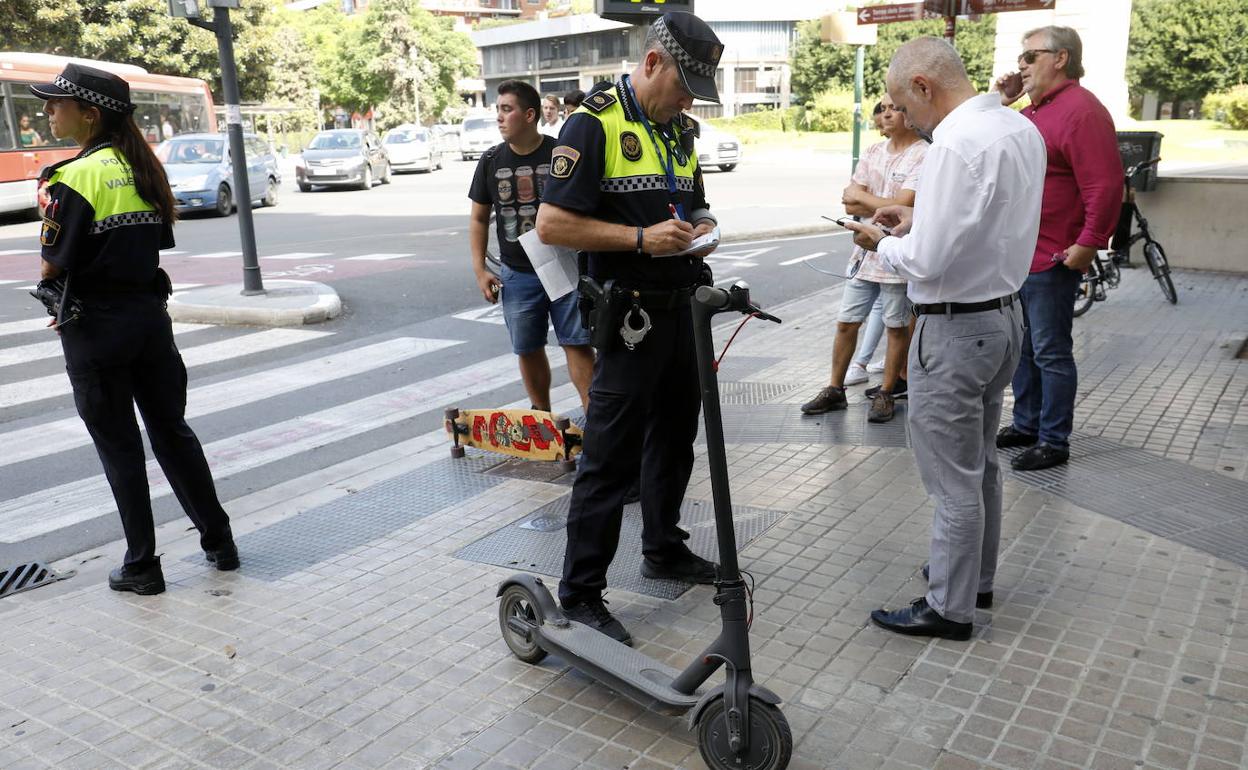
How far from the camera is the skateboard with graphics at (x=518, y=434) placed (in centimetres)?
560

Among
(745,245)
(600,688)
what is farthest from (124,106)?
(745,245)

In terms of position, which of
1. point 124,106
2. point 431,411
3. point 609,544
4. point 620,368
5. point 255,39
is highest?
point 255,39

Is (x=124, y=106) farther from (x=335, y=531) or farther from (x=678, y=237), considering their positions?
(x=678, y=237)

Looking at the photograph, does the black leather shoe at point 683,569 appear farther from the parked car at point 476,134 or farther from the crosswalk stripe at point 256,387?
the parked car at point 476,134

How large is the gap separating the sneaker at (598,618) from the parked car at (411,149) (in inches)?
1314

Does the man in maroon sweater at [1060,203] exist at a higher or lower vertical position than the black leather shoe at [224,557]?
higher

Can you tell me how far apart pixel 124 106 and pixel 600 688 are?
295 cm

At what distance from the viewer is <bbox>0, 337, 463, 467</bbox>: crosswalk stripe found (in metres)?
6.58

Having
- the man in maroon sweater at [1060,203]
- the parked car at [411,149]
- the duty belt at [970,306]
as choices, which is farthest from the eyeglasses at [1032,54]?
the parked car at [411,149]

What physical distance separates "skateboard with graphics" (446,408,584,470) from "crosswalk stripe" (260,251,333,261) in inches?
379

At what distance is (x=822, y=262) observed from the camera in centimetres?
1362

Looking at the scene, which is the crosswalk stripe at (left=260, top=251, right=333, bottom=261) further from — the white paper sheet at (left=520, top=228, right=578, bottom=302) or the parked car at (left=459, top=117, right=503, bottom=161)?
the parked car at (left=459, top=117, right=503, bottom=161)

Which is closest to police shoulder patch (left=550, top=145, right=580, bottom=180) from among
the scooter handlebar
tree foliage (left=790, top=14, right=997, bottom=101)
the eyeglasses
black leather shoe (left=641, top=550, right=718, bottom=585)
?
the scooter handlebar

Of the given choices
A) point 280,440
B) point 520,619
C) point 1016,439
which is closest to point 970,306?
point 520,619
